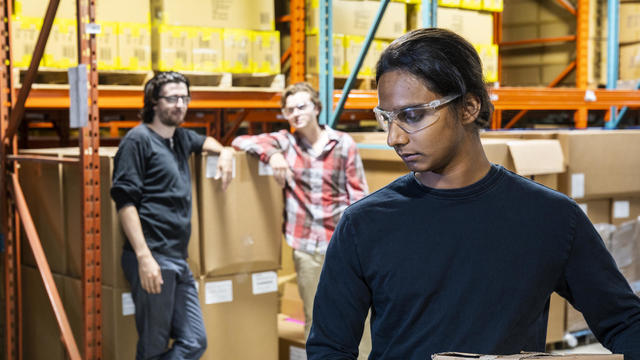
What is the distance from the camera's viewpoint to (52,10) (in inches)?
171

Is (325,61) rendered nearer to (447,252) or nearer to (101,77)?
(101,77)

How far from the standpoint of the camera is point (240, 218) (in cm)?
487

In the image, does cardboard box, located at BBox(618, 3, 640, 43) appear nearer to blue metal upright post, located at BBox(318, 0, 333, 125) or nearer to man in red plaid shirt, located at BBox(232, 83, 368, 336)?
blue metal upright post, located at BBox(318, 0, 333, 125)

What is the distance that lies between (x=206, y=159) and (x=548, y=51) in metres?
5.53

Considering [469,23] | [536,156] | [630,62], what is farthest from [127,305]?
[630,62]

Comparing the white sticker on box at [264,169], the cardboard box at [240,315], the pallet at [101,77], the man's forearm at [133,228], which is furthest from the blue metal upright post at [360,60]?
the man's forearm at [133,228]

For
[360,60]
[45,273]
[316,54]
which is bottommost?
[45,273]

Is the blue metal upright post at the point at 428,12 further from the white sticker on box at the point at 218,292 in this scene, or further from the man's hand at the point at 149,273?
the man's hand at the point at 149,273

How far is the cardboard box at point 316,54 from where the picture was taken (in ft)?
21.3

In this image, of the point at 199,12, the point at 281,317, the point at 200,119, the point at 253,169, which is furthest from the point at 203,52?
the point at 200,119

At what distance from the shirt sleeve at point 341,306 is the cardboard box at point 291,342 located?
12.0 feet

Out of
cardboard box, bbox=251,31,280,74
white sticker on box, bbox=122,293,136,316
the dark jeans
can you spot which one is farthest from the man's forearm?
cardboard box, bbox=251,31,280,74

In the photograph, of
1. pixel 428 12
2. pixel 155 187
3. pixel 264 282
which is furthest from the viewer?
pixel 428 12

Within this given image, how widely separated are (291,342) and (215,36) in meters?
2.34
